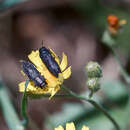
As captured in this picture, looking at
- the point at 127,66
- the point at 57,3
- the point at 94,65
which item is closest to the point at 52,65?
the point at 94,65

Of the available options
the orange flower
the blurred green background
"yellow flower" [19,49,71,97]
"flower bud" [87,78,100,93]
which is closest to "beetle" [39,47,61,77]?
"yellow flower" [19,49,71,97]

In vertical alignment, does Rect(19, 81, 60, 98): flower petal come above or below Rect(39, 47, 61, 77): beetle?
below

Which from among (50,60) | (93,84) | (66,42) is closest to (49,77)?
(50,60)

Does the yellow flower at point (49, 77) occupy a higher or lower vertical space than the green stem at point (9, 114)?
higher

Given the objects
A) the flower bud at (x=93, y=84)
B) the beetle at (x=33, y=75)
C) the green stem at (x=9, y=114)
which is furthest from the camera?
the green stem at (x=9, y=114)

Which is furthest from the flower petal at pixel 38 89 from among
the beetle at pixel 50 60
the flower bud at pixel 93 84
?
the flower bud at pixel 93 84

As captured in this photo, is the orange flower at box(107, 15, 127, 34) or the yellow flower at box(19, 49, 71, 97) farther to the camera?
the orange flower at box(107, 15, 127, 34)

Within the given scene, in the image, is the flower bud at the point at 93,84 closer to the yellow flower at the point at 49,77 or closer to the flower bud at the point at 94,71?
the flower bud at the point at 94,71

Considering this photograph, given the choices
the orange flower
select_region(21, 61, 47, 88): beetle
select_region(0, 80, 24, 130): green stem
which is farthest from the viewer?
the orange flower

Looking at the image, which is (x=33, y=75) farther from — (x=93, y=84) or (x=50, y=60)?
(x=93, y=84)

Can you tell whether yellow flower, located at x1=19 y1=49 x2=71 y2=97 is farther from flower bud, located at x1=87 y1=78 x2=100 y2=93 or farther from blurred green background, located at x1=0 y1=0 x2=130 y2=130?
blurred green background, located at x1=0 y1=0 x2=130 y2=130
